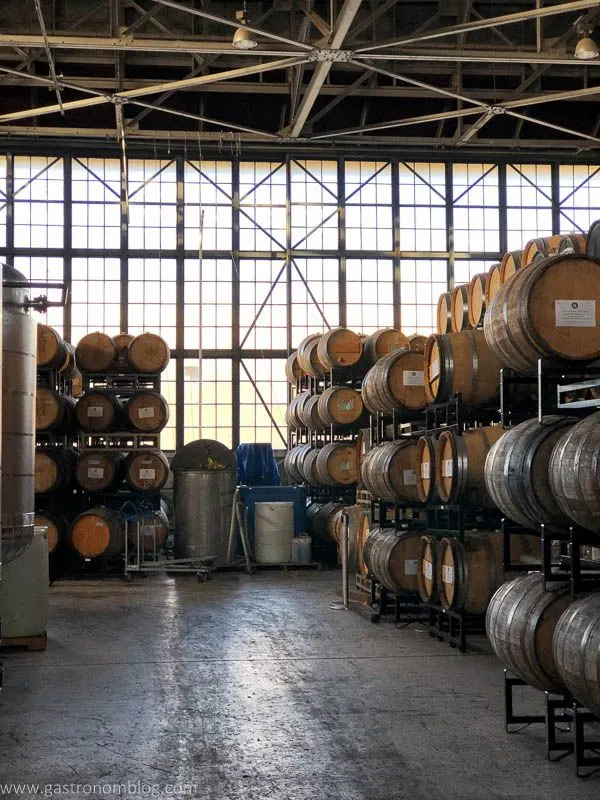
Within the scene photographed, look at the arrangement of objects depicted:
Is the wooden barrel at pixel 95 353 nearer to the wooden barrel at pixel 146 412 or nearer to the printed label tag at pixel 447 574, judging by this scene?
the wooden barrel at pixel 146 412

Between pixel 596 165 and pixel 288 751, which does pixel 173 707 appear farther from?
pixel 596 165

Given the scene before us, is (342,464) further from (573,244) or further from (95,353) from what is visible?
(573,244)

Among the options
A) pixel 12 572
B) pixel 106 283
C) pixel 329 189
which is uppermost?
pixel 329 189

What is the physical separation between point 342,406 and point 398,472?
17.6 feet

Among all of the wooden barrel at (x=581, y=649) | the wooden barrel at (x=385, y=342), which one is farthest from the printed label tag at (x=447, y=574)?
the wooden barrel at (x=385, y=342)

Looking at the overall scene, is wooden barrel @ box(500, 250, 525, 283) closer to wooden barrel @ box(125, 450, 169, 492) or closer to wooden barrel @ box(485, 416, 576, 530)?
wooden barrel @ box(485, 416, 576, 530)

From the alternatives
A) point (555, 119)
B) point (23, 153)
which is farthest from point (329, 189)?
point (23, 153)

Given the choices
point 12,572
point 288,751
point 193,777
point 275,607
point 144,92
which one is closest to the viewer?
point 193,777

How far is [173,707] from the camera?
6434 millimetres

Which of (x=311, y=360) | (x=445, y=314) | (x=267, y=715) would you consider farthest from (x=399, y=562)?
(x=311, y=360)

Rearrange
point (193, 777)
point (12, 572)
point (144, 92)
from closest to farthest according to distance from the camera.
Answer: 1. point (193, 777)
2. point (12, 572)
3. point (144, 92)

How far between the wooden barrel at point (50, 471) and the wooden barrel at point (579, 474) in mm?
10025

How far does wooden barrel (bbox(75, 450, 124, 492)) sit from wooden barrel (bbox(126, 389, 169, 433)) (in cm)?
62

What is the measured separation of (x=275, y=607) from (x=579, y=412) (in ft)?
20.4
